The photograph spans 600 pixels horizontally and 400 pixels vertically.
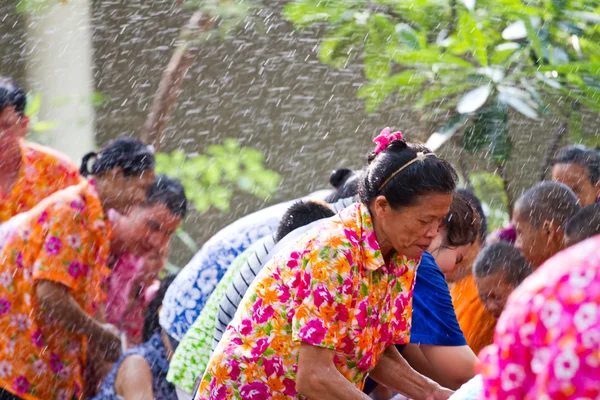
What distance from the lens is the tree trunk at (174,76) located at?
7.06 meters

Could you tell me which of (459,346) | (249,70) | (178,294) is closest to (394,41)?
(178,294)

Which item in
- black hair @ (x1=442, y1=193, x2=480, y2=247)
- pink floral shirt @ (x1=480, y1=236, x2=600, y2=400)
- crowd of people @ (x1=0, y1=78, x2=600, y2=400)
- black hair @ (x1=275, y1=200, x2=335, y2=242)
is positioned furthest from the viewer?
black hair @ (x1=442, y1=193, x2=480, y2=247)

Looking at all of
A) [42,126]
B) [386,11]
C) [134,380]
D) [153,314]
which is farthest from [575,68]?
[42,126]

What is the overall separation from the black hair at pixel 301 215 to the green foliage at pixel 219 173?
4311 mm

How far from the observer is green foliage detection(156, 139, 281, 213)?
7918 mm

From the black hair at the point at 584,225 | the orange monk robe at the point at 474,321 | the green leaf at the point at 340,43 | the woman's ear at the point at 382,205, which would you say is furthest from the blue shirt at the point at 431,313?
the green leaf at the point at 340,43

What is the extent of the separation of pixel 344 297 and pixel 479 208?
1.94 m

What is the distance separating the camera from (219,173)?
7.96 m

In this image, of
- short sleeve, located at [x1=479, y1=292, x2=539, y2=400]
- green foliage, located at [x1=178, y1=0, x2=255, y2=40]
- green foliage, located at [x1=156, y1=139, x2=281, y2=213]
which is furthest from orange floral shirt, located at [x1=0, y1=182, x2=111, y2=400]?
green foliage, located at [x1=156, y1=139, x2=281, y2=213]

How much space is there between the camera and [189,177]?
801 cm

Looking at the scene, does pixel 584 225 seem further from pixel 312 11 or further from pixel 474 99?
pixel 312 11

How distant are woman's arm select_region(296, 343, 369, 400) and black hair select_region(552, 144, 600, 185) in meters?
3.22

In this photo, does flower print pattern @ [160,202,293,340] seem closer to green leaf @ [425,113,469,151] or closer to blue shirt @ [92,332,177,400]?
blue shirt @ [92,332,177,400]

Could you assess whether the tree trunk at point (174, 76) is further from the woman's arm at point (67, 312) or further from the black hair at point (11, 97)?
the woman's arm at point (67, 312)
